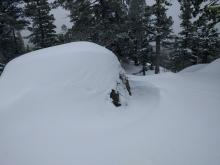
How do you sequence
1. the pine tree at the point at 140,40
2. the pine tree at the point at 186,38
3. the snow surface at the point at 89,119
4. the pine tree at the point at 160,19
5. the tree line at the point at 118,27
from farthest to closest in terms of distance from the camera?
the pine tree at the point at 186,38 < the pine tree at the point at 140,40 < the pine tree at the point at 160,19 < the tree line at the point at 118,27 < the snow surface at the point at 89,119

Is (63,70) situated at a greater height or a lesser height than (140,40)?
greater

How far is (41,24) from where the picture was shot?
20.5m

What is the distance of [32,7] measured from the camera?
18938 mm

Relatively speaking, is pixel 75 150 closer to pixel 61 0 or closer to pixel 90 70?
pixel 90 70

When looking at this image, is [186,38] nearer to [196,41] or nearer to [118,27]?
[196,41]

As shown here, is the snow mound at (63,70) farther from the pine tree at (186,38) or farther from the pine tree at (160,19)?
the pine tree at (186,38)

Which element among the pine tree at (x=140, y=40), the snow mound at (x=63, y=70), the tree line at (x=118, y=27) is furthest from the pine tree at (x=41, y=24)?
the snow mound at (x=63, y=70)

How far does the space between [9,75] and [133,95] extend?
4002 millimetres

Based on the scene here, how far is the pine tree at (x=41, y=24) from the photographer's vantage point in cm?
1943

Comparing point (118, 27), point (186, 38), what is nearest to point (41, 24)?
point (118, 27)

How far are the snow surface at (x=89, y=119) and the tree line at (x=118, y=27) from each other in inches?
219

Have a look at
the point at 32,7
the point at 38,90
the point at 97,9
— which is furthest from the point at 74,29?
the point at 38,90

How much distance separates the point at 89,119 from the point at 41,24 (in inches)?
692

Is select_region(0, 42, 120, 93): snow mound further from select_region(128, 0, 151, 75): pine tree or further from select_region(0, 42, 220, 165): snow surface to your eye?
select_region(128, 0, 151, 75): pine tree
